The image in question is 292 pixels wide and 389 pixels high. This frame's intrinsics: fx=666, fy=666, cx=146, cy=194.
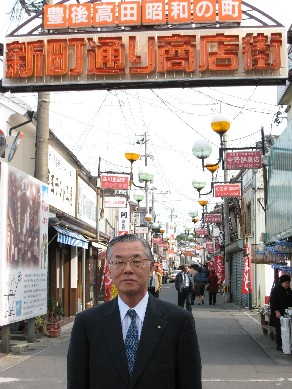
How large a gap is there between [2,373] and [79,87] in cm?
→ 526

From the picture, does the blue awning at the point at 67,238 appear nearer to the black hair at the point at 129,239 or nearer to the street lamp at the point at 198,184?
the street lamp at the point at 198,184

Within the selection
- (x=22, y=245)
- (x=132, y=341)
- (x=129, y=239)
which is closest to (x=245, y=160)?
(x=22, y=245)

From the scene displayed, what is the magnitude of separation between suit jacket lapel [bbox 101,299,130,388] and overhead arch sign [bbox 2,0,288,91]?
8.34 metres

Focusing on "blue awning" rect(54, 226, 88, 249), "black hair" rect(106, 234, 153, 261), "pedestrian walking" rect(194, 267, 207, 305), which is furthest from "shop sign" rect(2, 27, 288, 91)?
"pedestrian walking" rect(194, 267, 207, 305)

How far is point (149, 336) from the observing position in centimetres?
357

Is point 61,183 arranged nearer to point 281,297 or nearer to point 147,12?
point 281,297

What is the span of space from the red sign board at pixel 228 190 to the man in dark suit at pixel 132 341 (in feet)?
83.9

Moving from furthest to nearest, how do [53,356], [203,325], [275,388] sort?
[203,325] → [53,356] → [275,388]

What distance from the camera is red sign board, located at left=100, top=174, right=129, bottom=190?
89.6ft

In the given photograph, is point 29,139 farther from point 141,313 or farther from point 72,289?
point 141,313

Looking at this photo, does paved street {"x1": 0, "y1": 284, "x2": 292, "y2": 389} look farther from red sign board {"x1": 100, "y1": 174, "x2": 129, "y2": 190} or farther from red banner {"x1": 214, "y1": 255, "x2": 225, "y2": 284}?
red banner {"x1": 214, "y1": 255, "x2": 225, "y2": 284}

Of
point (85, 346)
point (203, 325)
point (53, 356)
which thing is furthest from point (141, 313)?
point (203, 325)

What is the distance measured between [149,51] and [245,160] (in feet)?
40.1

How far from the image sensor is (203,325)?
2228cm
